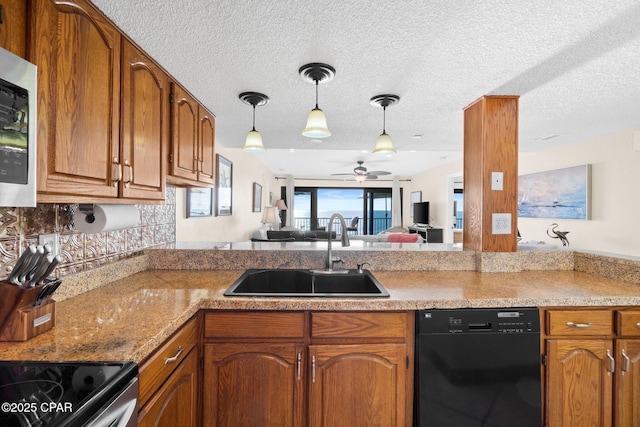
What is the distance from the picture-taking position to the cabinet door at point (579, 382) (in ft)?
4.64

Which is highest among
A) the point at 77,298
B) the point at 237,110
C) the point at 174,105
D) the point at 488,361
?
the point at 237,110

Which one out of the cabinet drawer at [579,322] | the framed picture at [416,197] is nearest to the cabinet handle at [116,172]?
the cabinet drawer at [579,322]

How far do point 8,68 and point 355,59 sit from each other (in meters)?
1.34

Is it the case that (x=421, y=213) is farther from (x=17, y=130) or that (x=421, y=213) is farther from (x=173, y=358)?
(x=17, y=130)

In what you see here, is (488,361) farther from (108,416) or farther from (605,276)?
(108,416)

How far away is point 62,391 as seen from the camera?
71 cm

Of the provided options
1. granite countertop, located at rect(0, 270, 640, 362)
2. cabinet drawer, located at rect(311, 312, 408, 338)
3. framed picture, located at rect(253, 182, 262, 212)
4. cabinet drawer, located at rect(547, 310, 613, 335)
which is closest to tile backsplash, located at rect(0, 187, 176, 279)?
granite countertop, located at rect(0, 270, 640, 362)

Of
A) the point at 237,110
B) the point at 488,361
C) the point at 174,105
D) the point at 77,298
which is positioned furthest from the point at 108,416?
the point at 237,110

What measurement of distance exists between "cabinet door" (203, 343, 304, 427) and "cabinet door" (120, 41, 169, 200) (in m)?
0.85

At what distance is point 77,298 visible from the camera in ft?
4.52

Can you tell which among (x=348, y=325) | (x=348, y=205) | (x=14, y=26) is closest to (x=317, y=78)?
(x=14, y=26)

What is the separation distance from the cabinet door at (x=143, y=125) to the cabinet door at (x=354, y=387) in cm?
114

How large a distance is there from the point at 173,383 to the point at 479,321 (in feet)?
4.33

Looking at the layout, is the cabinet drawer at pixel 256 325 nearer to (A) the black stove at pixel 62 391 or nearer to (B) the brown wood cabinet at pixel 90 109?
(A) the black stove at pixel 62 391
